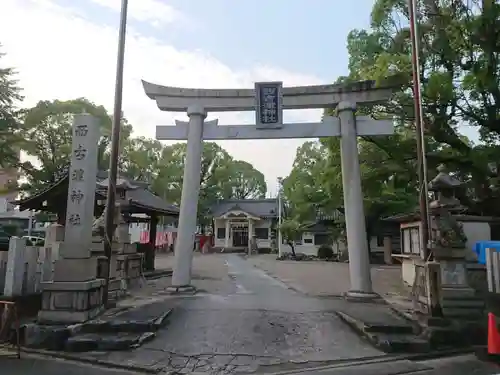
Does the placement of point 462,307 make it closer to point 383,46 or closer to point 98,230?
point 98,230

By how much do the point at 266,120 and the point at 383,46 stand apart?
6.84 m

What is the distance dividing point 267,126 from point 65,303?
756cm

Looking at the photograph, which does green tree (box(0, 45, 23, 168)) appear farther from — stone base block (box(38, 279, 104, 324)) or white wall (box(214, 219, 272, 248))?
white wall (box(214, 219, 272, 248))

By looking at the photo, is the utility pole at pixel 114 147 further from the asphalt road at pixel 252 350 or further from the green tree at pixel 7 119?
Result: the green tree at pixel 7 119

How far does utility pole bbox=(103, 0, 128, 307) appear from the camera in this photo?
9.70 metres

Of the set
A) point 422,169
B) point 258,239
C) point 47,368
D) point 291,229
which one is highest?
point 422,169

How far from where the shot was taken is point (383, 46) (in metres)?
16.1

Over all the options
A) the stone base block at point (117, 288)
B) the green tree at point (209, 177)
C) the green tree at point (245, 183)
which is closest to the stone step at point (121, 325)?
the stone base block at point (117, 288)

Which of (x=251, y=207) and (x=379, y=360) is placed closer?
(x=379, y=360)

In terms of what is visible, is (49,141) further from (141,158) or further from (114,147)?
(114,147)

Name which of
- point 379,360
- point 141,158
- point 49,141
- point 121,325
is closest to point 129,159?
point 141,158

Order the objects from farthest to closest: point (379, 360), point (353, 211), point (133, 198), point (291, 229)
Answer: point (291, 229) → point (133, 198) → point (353, 211) → point (379, 360)

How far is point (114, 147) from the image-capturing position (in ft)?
32.5

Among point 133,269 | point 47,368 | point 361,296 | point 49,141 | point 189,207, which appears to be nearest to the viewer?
point 47,368
